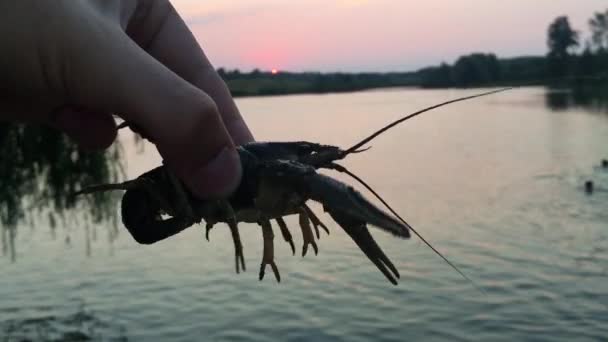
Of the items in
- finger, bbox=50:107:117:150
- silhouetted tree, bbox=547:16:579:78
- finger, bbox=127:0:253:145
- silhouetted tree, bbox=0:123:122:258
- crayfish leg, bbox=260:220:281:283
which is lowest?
silhouetted tree, bbox=0:123:122:258

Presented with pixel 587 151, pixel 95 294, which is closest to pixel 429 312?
pixel 95 294

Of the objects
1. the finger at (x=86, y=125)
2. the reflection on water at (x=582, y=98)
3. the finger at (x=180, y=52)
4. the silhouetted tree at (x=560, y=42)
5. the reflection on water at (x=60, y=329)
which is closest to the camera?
the finger at (x=86, y=125)

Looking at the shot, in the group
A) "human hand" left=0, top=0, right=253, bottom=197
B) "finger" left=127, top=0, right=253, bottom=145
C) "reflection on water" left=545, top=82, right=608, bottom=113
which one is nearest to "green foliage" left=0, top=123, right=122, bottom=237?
"finger" left=127, top=0, right=253, bottom=145

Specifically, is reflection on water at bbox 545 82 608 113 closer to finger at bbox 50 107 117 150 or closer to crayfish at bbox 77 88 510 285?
crayfish at bbox 77 88 510 285

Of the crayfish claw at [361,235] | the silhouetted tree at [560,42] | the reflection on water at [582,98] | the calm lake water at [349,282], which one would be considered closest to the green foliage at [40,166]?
the calm lake water at [349,282]

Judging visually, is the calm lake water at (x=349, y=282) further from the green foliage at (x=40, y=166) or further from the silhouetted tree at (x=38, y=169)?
the green foliage at (x=40, y=166)

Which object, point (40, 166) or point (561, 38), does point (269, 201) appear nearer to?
point (40, 166)
